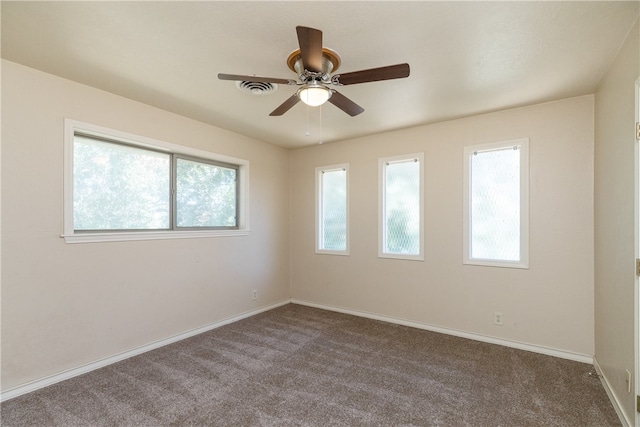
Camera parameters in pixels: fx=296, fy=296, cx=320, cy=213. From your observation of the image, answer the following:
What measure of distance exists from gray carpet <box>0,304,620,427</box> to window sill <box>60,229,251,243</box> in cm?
118

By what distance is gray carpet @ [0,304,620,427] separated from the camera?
2.05 metres

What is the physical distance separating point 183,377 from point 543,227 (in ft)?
12.3

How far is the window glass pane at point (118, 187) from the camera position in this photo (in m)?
2.74

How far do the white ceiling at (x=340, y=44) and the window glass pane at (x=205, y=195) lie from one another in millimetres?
925

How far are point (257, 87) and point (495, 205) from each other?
2.82 metres

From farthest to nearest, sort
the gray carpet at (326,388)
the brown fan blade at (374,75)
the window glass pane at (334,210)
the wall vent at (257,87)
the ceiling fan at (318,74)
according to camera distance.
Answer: the window glass pane at (334,210) → the wall vent at (257,87) → the gray carpet at (326,388) → the brown fan blade at (374,75) → the ceiling fan at (318,74)

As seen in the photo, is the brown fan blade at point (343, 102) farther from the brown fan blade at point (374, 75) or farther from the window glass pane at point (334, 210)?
the window glass pane at point (334, 210)

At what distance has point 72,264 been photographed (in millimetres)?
2600

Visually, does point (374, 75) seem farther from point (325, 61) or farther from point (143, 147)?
point (143, 147)

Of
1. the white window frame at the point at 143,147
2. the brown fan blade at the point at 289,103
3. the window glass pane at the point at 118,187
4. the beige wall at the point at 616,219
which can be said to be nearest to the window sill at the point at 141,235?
the white window frame at the point at 143,147

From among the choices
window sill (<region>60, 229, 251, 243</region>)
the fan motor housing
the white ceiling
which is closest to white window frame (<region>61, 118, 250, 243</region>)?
window sill (<region>60, 229, 251, 243</region>)

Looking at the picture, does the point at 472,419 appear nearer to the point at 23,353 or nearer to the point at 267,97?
the point at 267,97

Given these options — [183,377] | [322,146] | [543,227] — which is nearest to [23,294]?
[183,377]

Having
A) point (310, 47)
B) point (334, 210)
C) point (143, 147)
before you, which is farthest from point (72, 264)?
point (334, 210)
